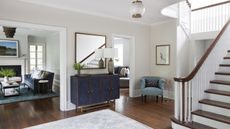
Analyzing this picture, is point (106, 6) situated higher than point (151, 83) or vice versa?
point (106, 6)

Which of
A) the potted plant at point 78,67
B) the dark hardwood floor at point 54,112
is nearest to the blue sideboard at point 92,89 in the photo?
the potted plant at point 78,67

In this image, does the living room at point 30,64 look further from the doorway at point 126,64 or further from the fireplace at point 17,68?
the doorway at point 126,64

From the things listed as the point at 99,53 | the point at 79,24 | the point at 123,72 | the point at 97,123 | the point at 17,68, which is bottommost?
the point at 97,123

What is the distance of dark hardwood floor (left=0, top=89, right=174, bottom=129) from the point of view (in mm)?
3605

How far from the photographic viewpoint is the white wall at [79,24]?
3.79 m

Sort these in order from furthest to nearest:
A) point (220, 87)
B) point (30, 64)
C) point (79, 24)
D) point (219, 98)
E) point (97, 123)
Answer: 1. point (30, 64)
2. point (79, 24)
3. point (97, 123)
4. point (220, 87)
5. point (219, 98)

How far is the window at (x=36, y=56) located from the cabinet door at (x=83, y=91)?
5.87 metres

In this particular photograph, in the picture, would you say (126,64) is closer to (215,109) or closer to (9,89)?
(9,89)

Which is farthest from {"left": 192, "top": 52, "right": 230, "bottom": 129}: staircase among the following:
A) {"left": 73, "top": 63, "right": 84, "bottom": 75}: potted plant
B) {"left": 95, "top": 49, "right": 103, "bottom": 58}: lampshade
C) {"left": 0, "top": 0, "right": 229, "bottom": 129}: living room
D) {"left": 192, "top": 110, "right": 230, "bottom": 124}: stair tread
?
{"left": 73, "top": 63, "right": 84, "bottom": 75}: potted plant

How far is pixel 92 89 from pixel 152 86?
2.22 meters

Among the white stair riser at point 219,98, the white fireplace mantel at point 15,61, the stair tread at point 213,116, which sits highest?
the white fireplace mantel at point 15,61

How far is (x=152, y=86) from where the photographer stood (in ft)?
18.4

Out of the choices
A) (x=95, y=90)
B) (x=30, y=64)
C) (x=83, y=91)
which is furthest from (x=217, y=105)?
(x=30, y=64)

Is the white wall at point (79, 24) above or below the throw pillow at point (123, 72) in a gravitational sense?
above
